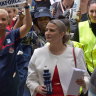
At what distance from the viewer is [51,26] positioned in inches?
181

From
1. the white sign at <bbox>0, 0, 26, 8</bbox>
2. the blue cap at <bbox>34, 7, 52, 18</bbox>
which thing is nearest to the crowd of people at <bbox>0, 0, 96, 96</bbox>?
the white sign at <bbox>0, 0, 26, 8</bbox>

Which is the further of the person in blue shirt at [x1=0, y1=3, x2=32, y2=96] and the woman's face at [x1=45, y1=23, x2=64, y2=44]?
the person in blue shirt at [x1=0, y1=3, x2=32, y2=96]

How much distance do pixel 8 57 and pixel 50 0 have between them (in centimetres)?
463

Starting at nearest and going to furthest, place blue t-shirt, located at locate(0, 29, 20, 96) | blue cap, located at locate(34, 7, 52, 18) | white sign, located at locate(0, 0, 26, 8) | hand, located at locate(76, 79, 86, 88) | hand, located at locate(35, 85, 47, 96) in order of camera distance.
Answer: hand, located at locate(76, 79, 86, 88) → hand, located at locate(35, 85, 47, 96) → blue t-shirt, located at locate(0, 29, 20, 96) → white sign, located at locate(0, 0, 26, 8) → blue cap, located at locate(34, 7, 52, 18)

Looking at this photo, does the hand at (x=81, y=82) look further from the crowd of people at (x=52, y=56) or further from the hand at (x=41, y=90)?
the hand at (x=41, y=90)

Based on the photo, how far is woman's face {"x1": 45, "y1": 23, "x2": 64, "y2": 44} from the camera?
14.8 feet

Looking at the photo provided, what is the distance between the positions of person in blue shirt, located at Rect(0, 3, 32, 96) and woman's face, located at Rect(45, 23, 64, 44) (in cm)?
45

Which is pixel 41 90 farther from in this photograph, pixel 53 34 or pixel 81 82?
pixel 53 34

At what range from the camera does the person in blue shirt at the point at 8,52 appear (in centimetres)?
484

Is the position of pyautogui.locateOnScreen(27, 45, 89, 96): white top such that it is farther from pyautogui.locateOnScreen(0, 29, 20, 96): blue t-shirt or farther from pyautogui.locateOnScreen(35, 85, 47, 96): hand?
pyautogui.locateOnScreen(0, 29, 20, 96): blue t-shirt

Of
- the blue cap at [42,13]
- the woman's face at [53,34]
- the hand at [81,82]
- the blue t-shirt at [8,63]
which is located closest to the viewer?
the hand at [81,82]

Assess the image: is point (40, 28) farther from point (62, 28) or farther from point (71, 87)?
point (71, 87)

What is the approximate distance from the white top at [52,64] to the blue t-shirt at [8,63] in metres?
0.37

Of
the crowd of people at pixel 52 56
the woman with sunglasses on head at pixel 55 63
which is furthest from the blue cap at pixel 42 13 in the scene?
the woman with sunglasses on head at pixel 55 63
